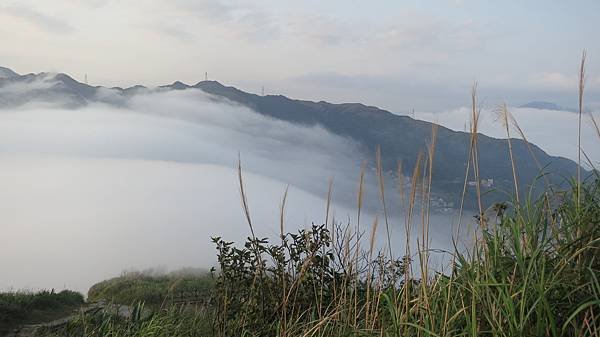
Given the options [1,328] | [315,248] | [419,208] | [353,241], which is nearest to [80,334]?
[315,248]

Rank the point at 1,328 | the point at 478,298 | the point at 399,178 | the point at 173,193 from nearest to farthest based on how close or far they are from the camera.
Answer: the point at 478,298, the point at 399,178, the point at 1,328, the point at 173,193

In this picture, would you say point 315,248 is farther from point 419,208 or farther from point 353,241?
point 419,208

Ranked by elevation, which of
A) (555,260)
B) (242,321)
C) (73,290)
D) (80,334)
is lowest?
(73,290)

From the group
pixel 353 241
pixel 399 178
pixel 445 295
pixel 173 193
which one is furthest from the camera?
pixel 173 193

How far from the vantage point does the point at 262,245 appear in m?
4.55

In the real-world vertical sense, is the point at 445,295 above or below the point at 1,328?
above

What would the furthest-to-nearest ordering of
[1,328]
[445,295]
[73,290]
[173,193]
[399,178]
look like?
[173,193], [73,290], [1,328], [399,178], [445,295]

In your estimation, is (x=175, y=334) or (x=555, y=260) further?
(x=175, y=334)

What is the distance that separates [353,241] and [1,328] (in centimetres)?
598

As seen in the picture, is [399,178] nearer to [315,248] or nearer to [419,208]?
[419,208]

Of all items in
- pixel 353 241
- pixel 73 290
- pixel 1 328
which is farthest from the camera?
pixel 73 290

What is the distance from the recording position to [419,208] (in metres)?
3.22

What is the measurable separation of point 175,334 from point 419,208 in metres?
2.05

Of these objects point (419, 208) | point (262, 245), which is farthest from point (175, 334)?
point (419, 208)
